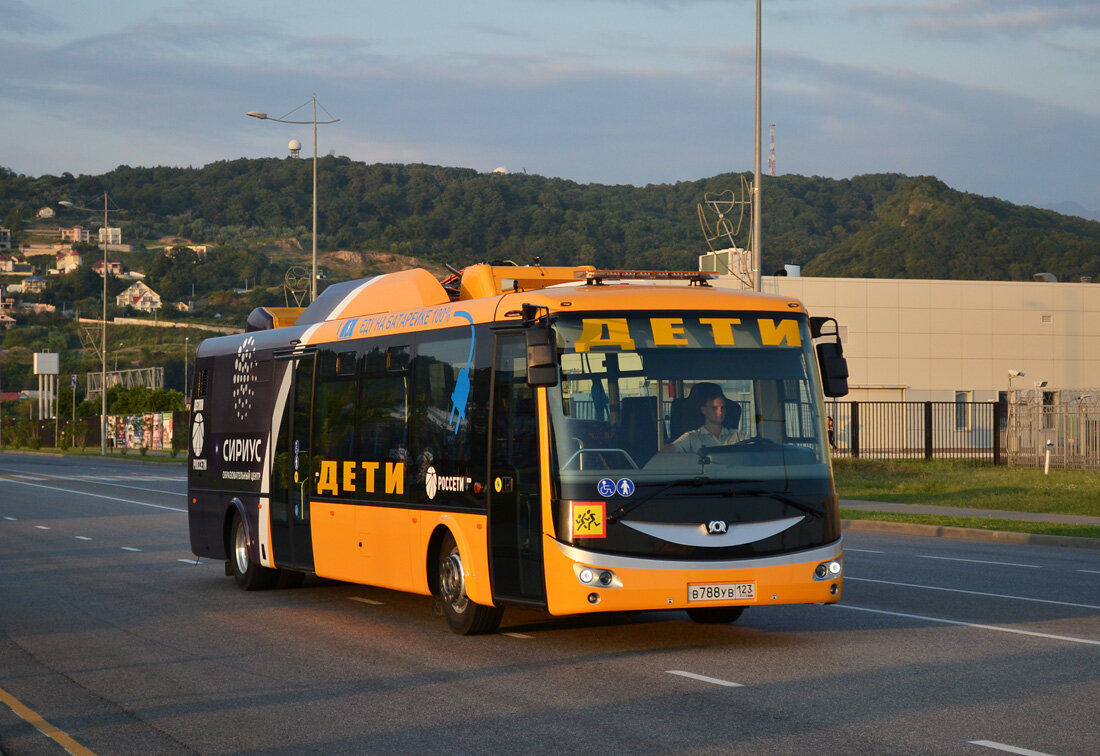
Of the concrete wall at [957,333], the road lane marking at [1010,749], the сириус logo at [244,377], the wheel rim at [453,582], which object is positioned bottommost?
the road lane marking at [1010,749]

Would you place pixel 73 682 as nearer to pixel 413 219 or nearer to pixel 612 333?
pixel 612 333

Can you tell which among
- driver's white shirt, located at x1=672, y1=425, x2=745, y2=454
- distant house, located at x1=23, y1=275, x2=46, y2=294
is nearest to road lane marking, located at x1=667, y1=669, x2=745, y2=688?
driver's white shirt, located at x1=672, y1=425, x2=745, y2=454

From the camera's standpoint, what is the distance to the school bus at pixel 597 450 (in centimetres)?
1035

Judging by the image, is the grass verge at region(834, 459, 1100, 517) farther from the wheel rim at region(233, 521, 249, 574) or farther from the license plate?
the license plate

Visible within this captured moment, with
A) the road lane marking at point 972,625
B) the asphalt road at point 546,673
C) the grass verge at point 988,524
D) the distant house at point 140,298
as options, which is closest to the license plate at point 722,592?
the asphalt road at point 546,673

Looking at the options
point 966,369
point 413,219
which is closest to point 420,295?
point 966,369

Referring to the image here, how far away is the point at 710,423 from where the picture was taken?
1063 centimetres

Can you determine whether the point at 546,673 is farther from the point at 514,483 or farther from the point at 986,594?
the point at 986,594

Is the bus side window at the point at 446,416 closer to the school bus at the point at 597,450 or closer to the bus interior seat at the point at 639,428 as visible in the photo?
the school bus at the point at 597,450

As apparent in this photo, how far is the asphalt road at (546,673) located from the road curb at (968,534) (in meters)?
5.68

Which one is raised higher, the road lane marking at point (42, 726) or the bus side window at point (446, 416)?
the bus side window at point (446, 416)

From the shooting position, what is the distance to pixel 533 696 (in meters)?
8.89

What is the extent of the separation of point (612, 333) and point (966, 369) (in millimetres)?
55496

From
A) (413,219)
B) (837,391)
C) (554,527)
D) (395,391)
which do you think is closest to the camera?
(554,527)
